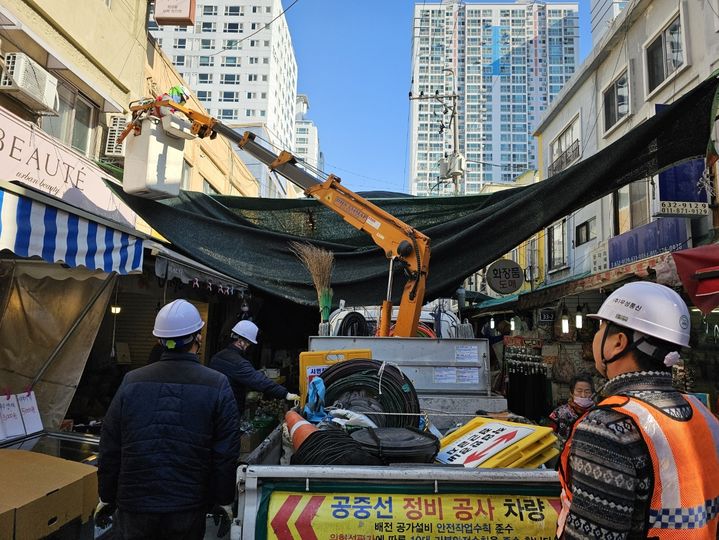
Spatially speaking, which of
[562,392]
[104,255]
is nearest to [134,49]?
[104,255]

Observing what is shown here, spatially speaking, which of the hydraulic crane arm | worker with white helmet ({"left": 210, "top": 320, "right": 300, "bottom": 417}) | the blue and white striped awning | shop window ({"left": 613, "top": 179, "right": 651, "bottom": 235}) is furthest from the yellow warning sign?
shop window ({"left": 613, "top": 179, "right": 651, "bottom": 235})

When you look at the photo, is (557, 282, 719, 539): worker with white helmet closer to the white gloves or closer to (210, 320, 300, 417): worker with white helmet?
the white gloves

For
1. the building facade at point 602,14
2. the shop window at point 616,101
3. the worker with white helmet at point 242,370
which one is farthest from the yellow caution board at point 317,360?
the building facade at point 602,14

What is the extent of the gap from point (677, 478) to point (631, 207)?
14.1m

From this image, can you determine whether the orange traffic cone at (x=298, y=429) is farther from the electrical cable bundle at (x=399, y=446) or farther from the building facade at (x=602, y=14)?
the building facade at (x=602, y=14)

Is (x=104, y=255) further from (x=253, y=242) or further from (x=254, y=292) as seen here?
(x=254, y=292)

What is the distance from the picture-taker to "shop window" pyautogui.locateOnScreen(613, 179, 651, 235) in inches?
511

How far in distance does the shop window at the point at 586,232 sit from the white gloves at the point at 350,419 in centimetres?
1503

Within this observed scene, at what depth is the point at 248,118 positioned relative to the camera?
74.2 m

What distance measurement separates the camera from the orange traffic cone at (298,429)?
2.88 metres

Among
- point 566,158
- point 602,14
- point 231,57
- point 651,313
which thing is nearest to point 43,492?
point 651,313

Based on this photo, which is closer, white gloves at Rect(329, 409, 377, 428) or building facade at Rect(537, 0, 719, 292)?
white gloves at Rect(329, 409, 377, 428)

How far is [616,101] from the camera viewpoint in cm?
1460

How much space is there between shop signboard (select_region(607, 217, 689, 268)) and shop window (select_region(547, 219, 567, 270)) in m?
6.14
